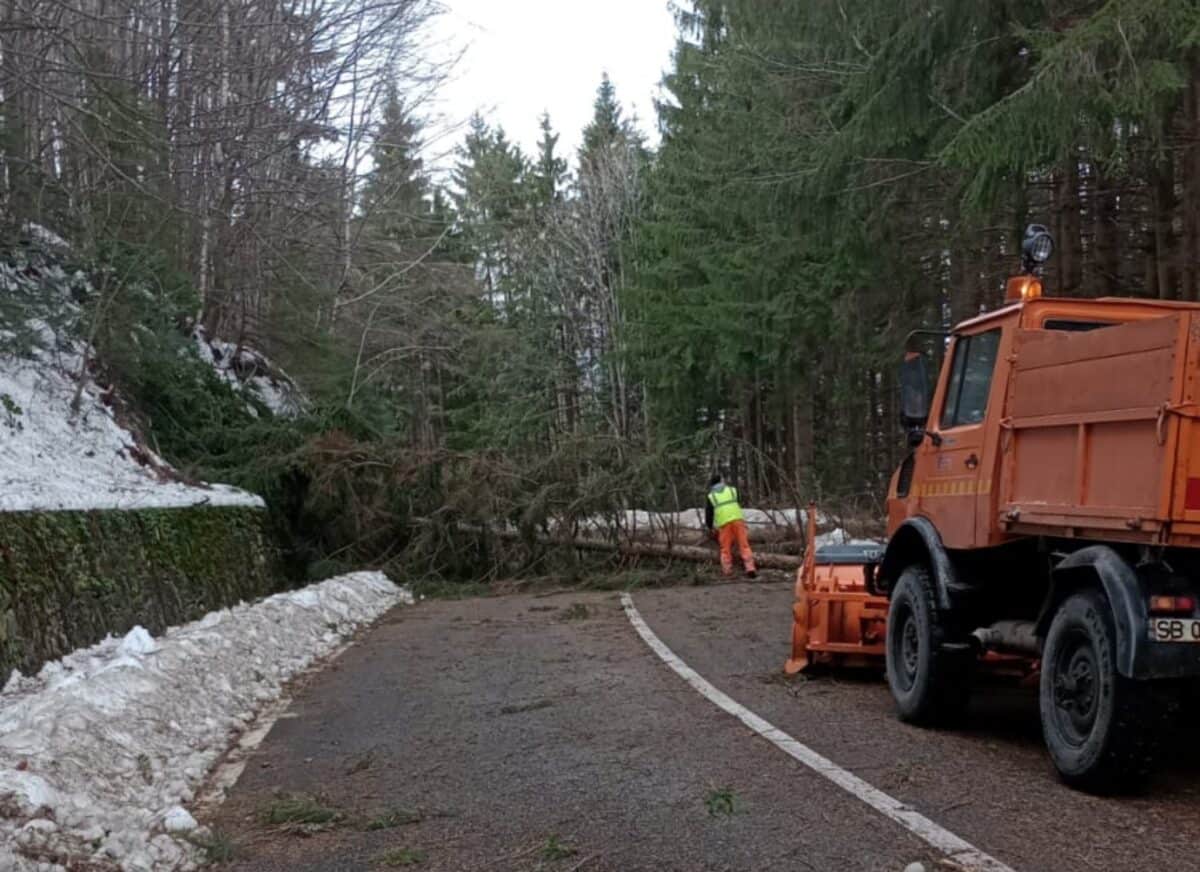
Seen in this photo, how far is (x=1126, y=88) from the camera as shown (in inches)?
405

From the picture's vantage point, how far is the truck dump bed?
17.1 ft

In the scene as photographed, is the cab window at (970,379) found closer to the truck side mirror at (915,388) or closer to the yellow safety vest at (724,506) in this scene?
the truck side mirror at (915,388)

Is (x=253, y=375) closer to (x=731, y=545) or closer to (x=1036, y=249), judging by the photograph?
(x=731, y=545)

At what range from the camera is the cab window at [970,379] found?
7426mm

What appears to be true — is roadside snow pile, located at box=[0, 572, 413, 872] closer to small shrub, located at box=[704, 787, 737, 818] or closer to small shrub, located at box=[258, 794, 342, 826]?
small shrub, located at box=[258, 794, 342, 826]

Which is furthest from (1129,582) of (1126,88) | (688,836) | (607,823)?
(1126,88)

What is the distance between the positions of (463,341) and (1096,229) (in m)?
18.8

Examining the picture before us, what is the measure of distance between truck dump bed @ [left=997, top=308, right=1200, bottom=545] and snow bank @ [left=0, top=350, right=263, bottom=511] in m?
9.60

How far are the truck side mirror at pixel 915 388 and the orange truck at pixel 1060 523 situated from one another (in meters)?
0.01

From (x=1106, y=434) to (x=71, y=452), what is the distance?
47.5 feet

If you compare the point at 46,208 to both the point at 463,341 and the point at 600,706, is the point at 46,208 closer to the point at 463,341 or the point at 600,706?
the point at 600,706

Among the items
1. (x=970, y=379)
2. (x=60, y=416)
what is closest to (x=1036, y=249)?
(x=970, y=379)

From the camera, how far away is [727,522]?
18.4 meters

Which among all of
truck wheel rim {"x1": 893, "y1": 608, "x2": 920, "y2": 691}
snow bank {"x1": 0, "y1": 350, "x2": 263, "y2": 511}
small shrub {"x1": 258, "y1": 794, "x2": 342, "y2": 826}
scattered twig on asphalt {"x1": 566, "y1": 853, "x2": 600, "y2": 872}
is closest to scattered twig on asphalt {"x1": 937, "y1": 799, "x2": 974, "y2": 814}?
scattered twig on asphalt {"x1": 566, "y1": 853, "x2": 600, "y2": 872}
